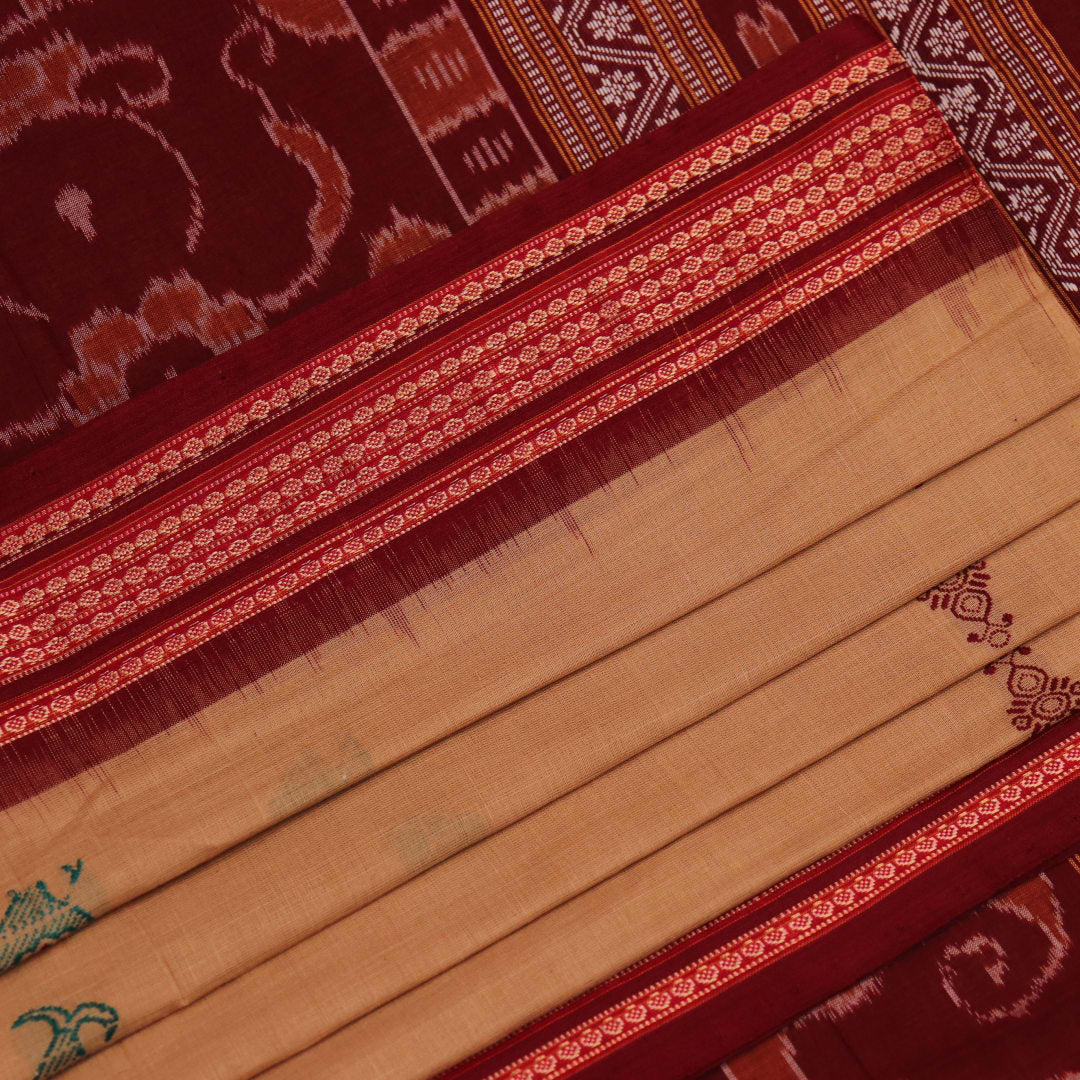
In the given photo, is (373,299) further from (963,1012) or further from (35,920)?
(963,1012)

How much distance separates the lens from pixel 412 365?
107 centimetres

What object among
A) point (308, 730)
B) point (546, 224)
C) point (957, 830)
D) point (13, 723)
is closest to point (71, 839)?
point (13, 723)

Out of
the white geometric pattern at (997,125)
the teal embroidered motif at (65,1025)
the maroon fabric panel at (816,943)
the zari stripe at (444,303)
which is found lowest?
the maroon fabric panel at (816,943)

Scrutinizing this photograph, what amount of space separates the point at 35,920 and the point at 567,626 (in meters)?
0.59

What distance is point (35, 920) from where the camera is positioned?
0.98 metres

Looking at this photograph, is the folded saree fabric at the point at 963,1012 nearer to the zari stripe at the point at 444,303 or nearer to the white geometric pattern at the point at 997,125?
the white geometric pattern at the point at 997,125

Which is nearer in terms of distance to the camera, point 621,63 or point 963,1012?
point 963,1012

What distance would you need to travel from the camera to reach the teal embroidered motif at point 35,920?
982 millimetres

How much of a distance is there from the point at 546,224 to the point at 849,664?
0.56 metres

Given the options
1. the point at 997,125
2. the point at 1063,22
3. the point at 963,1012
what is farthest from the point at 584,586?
the point at 1063,22

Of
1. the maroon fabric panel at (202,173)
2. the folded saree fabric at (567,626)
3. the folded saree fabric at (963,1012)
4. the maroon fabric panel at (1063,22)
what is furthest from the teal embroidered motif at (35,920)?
the maroon fabric panel at (1063,22)

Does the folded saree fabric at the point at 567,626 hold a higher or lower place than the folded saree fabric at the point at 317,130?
lower

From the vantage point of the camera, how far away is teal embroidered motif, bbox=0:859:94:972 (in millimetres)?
982

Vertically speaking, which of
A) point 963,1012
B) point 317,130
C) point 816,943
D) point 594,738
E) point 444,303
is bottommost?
point 963,1012
